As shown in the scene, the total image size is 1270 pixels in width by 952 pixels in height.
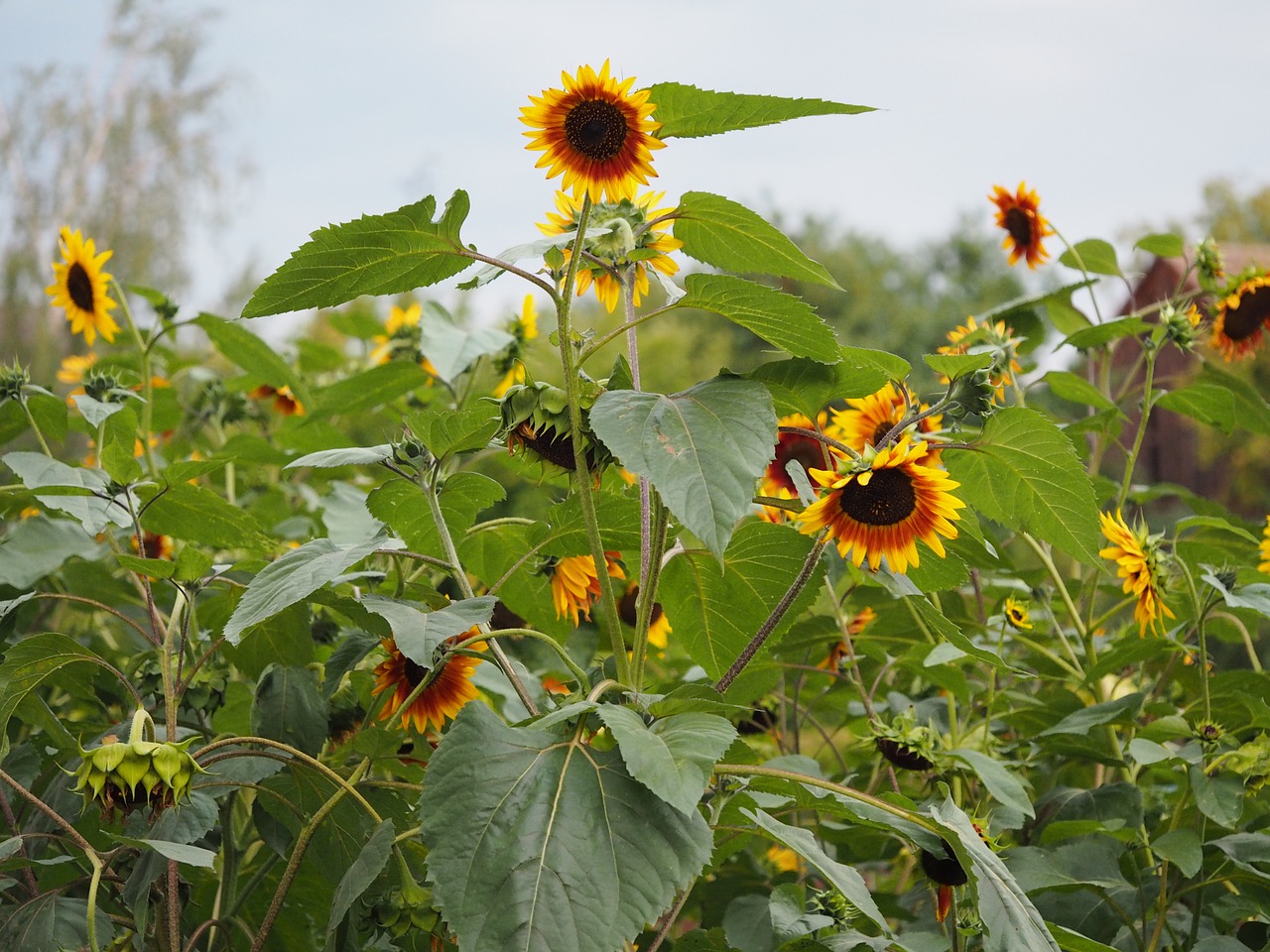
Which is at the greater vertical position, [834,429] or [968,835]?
[834,429]

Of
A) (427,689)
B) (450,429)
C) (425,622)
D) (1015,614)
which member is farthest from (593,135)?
(1015,614)

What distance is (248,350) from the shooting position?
53.1 inches

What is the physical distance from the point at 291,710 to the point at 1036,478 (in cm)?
59

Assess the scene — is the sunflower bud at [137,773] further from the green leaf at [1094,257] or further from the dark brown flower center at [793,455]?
the green leaf at [1094,257]

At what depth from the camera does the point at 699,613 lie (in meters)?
0.89

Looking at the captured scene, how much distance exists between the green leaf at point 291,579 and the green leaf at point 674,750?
0.63ft

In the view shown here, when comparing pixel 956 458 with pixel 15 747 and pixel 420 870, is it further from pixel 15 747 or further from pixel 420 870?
pixel 15 747

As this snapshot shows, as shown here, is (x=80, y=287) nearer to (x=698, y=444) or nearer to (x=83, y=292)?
(x=83, y=292)

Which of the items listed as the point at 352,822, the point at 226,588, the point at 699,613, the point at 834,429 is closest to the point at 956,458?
the point at 699,613

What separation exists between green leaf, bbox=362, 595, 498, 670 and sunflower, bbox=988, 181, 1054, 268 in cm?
109

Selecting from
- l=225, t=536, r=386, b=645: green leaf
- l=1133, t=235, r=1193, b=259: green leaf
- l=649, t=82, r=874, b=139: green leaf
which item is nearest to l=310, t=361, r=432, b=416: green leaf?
l=225, t=536, r=386, b=645: green leaf

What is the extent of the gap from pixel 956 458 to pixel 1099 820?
18.4 inches

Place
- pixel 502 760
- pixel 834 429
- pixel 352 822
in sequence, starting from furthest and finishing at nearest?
pixel 834 429 < pixel 352 822 < pixel 502 760

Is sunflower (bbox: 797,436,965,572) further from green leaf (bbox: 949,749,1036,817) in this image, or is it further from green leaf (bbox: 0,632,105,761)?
green leaf (bbox: 0,632,105,761)
